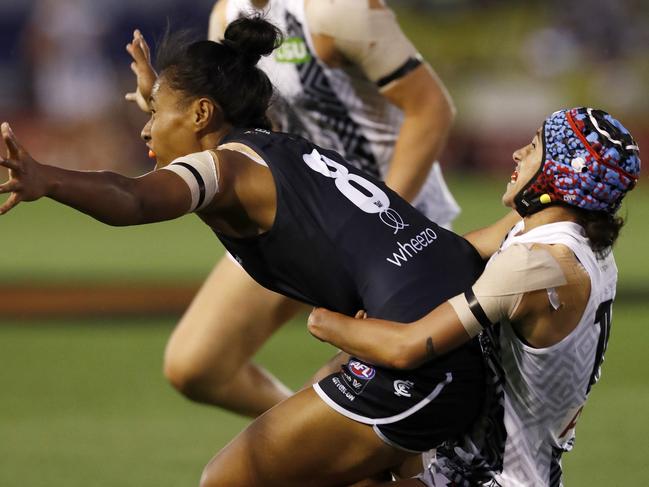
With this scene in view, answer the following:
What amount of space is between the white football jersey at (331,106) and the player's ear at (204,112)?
1.51m

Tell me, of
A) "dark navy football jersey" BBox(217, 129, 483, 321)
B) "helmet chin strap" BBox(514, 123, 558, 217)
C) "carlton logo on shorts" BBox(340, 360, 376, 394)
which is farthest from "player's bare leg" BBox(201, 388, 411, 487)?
"helmet chin strap" BBox(514, 123, 558, 217)

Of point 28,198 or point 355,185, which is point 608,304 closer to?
point 355,185

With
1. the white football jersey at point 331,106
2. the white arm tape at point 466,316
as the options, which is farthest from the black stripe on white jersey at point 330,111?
the white arm tape at point 466,316

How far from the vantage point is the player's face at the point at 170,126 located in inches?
162

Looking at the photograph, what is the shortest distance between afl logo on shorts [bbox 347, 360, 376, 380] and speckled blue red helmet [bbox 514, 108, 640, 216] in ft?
2.45

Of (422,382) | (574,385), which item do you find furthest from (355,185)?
(574,385)

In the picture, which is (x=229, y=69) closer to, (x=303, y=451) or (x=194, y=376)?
(x=303, y=451)

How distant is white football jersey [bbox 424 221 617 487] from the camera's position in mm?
3883

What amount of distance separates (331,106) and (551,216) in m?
1.97

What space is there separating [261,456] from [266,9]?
2.34 metres

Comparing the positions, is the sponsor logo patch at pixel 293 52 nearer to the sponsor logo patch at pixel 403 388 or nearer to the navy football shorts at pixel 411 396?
the navy football shorts at pixel 411 396

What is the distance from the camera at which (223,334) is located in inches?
213

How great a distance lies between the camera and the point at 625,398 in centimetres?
740

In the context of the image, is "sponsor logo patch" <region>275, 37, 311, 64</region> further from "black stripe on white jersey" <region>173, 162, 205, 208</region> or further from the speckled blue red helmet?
"black stripe on white jersey" <region>173, 162, 205, 208</region>
